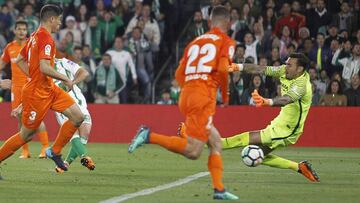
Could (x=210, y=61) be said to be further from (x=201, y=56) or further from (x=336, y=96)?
(x=336, y=96)

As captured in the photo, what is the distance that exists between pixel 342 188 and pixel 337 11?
1263 cm

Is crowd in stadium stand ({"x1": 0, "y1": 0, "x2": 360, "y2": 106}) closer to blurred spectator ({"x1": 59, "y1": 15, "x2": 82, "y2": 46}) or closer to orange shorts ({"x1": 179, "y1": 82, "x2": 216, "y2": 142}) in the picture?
blurred spectator ({"x1": 59, "y1": 15, "x2": 82, "y2": 46})

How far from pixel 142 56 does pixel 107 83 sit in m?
1.12

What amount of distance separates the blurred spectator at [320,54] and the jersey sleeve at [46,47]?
11.7 metres

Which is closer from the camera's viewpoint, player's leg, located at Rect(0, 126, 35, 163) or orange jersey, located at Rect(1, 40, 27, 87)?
player's leg, located at Rect(0, 126, 35, 163)

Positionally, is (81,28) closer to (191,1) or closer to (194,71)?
(191,1)

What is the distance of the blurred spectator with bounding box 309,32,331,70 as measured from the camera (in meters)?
24.0

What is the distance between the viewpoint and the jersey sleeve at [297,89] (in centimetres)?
1432

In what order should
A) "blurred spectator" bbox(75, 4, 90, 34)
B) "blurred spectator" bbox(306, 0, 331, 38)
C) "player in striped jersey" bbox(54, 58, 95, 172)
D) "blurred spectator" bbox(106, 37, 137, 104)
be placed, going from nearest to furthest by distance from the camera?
"player in striped jersey" bbox(54, 58, 95, 172)
"blurred spectator" bbox(106, 37, 137, 104)
"blurred spectator" bbox(306, 0, 331, 38)
"blurred spectator" bbox(75, 4, 90, 34)

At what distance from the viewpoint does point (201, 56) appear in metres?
11.4

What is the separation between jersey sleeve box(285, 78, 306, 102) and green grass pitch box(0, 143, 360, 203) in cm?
116

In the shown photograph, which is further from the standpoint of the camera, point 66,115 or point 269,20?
point 269,20

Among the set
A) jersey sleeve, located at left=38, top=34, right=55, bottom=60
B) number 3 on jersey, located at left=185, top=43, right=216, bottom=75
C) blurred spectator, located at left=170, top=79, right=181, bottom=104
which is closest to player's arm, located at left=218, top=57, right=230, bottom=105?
number 3 on jersey, located at left=185, top=43, right=216, bottom=75

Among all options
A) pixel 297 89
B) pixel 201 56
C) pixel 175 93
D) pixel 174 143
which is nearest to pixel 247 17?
pixel 175 93
